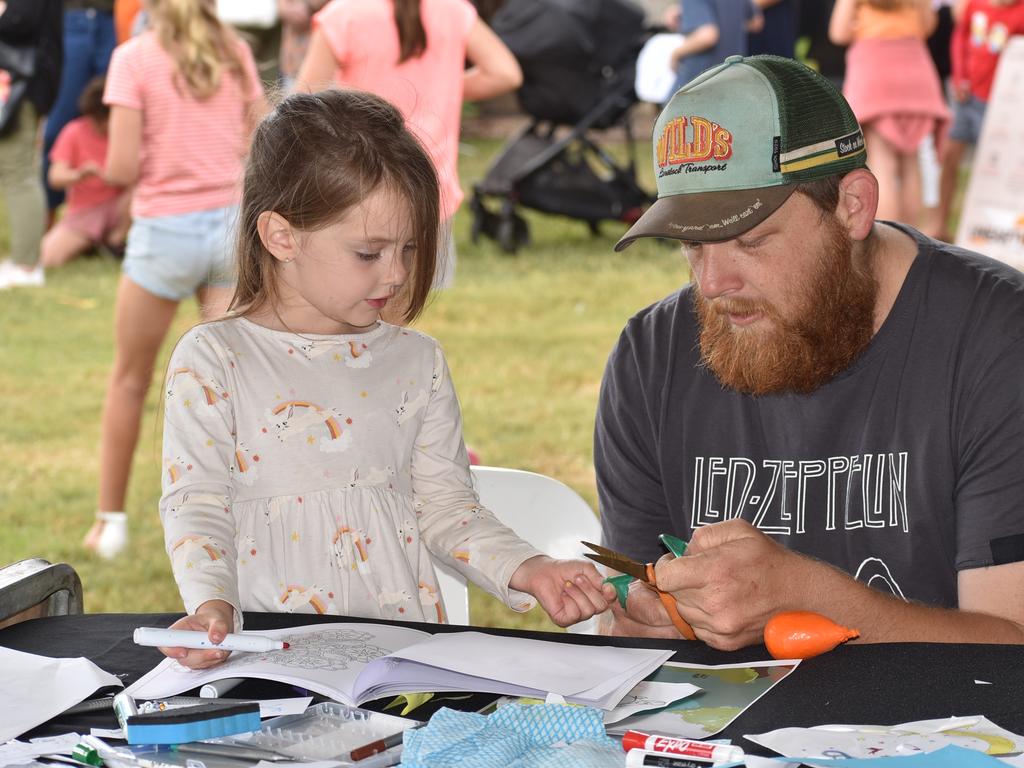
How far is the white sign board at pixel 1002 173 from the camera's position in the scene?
7.24 m

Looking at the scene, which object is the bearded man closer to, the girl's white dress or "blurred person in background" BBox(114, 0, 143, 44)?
the girl's white dress

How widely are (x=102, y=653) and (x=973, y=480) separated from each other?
1202 mm

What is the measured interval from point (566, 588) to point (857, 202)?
0.74 meters

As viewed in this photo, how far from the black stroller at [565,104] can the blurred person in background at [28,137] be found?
254 centimetres

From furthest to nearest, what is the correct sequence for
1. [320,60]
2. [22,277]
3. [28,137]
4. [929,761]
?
[22,277], [28,137], [320,60], [929,761]

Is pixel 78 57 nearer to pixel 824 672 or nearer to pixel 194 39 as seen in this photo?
pixel 194 39

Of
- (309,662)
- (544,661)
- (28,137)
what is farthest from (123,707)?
(28,137)

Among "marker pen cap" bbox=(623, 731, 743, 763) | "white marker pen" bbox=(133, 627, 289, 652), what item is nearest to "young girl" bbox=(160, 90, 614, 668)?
"white marker pen" bbox=(133, 627, 289, 652)

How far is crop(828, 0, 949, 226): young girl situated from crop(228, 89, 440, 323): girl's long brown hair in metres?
5.03

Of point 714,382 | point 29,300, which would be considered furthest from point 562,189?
point 714,382

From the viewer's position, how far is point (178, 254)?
4.34 meters

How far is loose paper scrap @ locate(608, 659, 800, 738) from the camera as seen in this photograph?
4.92 feet

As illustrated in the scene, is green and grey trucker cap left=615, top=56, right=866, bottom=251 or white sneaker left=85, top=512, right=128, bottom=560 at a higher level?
green and grey trucker cap left=615, top=56, right=866, bottom=251

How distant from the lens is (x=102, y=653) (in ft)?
5.79
